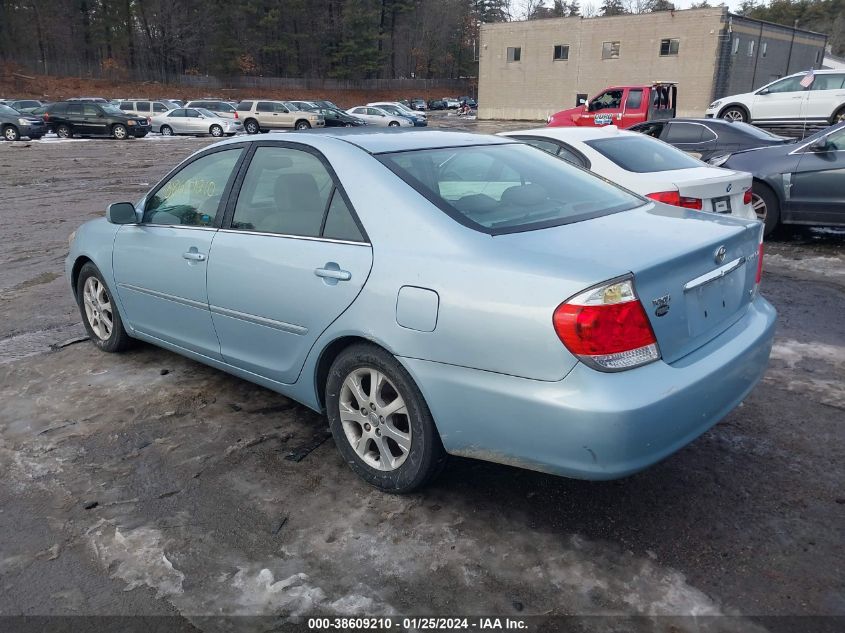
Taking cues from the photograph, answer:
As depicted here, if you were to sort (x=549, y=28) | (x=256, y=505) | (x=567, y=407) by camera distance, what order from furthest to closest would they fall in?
(x=549, y=28)
(x=256, y=505)
(x=567, y=407)

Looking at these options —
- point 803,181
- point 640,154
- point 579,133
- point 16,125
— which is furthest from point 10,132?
point 803,181

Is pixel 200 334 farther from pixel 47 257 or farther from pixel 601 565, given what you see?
pixel 47 257

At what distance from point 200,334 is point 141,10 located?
74718 mm

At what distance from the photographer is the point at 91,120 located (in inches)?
1219

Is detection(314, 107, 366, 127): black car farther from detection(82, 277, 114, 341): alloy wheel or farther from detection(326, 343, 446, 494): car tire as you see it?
detection(326, 343, 446, 494): car tire

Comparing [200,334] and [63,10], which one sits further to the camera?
[63,10]

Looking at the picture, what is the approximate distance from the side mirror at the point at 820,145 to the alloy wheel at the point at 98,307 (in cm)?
769

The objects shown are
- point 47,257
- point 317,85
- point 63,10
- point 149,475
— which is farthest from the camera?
point 317,85

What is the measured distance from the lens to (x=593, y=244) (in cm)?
279

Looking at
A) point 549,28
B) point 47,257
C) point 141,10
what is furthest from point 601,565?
point 141,10

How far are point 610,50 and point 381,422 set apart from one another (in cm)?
4553

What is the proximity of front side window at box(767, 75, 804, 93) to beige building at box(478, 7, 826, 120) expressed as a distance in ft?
71.2

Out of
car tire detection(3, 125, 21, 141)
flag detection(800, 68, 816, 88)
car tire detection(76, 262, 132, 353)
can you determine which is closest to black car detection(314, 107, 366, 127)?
car tire detection(3, 125, 21, 141)

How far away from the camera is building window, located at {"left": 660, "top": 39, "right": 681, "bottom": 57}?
134ft
